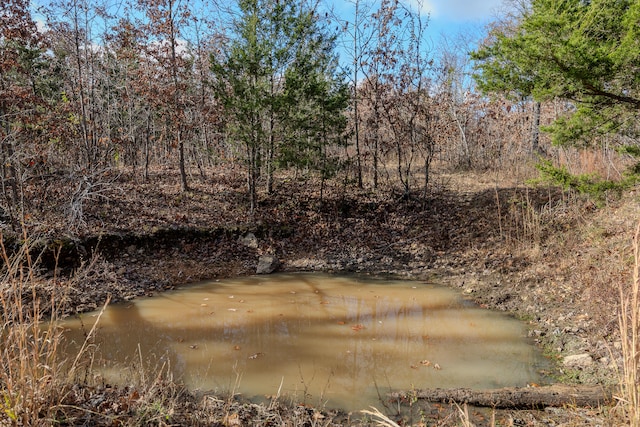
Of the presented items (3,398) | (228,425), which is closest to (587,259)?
(228,425)

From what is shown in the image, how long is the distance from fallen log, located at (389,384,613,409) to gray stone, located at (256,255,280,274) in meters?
6.07

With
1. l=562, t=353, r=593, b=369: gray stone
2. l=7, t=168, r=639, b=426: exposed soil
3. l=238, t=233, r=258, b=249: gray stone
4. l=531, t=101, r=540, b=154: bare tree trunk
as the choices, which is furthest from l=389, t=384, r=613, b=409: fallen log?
l=531, t=101, r=540, b=154: bare tree trunk

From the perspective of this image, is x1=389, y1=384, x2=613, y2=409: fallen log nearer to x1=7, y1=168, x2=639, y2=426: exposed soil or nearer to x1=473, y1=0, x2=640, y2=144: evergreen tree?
x1=7, y1=168, x2=639, y2=426: exposed soil

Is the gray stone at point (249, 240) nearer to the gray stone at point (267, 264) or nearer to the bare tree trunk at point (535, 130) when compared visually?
the gray stone at point (267, 264)

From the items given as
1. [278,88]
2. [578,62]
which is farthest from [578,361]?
[278,88]

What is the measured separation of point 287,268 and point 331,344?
4648 mm

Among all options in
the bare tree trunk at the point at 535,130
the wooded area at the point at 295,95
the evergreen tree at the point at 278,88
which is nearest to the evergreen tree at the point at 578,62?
the wooded area at the point at 295,95

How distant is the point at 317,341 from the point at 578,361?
146 inches

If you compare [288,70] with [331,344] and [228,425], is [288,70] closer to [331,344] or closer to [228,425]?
[331,344]

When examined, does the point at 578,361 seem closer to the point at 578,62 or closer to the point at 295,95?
the point at 578,62

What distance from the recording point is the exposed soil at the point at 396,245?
256 inches

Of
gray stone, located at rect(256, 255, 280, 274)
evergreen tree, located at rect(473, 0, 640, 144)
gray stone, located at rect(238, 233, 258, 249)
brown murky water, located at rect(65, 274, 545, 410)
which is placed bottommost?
brown murky water, located at rect(65, 274, 545, 410)

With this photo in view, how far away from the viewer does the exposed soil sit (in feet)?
21.3

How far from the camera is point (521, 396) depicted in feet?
15.1
